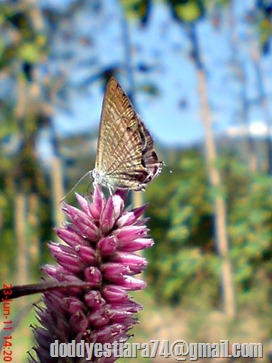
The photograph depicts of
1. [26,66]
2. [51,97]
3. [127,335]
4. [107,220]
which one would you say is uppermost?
[51,97]

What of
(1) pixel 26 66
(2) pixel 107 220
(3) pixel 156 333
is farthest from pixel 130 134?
(3) pixel 156 333

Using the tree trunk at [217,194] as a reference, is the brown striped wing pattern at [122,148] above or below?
below

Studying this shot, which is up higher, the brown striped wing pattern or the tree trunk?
the tree trunk

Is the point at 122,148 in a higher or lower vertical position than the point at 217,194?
lower

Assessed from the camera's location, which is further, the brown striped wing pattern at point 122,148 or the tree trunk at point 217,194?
the tree trunk at point 217,194

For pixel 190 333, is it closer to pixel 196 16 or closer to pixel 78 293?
pixel 196 16

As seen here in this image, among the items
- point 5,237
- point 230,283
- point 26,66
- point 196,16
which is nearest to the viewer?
point 196,16

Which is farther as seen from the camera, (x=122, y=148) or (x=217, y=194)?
(x=217, y=194)

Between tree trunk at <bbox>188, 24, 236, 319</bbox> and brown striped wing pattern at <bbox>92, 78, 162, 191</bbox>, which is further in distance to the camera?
tree trunk at <bbox>188, 24, 236, 319</bbox>
